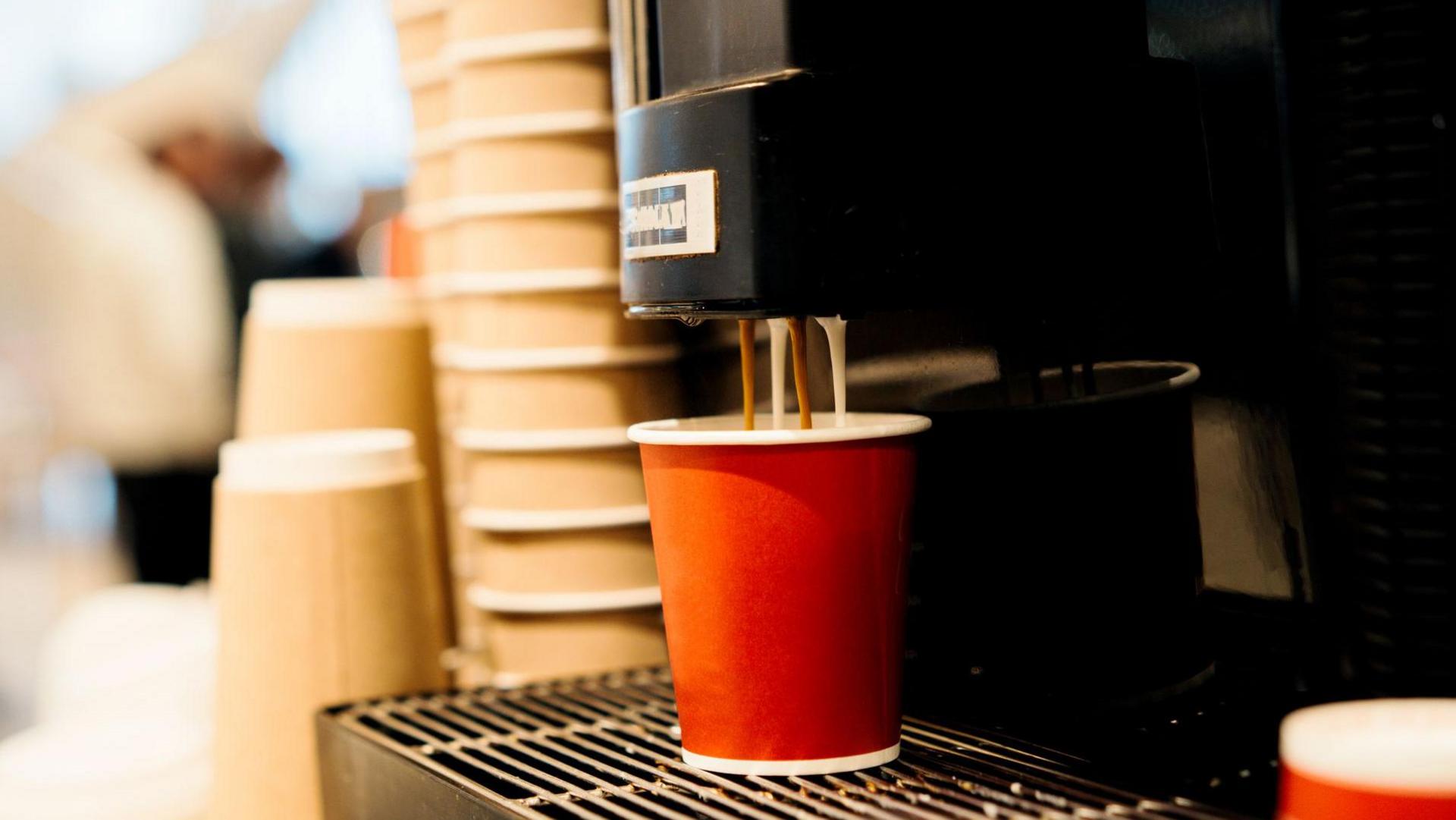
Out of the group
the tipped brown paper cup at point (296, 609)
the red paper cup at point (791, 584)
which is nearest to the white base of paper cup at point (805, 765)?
the red paper cup at point (791, 584)

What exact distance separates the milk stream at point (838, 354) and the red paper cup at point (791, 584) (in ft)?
0.12

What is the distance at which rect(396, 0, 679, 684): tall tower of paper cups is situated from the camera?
1.03m

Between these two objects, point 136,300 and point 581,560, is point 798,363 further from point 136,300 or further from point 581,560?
point 136,300

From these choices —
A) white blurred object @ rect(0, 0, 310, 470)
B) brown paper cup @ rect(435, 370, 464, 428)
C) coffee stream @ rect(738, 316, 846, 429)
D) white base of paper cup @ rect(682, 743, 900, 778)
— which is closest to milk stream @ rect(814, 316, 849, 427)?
coffee stream @ rect(738, 316, 846, 429)

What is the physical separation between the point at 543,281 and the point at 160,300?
2271mm

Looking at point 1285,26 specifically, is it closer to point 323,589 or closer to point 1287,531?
point 1287,531

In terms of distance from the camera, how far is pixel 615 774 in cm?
70

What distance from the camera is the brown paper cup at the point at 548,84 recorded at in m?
1.02

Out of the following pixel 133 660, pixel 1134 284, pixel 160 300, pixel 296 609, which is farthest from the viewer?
pixel 160 300

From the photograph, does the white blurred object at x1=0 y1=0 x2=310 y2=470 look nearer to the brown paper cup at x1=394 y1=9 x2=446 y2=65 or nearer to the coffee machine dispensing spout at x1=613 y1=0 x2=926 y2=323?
the brown paper cup at x1=394 y1=9 x2=446 y2=65

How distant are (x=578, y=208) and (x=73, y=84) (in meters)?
4.25

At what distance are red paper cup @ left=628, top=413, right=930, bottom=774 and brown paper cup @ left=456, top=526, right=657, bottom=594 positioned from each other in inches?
14.0

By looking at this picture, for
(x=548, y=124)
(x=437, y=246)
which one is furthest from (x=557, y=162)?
(x=437, y=246)

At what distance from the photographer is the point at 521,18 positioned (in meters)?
1.02
